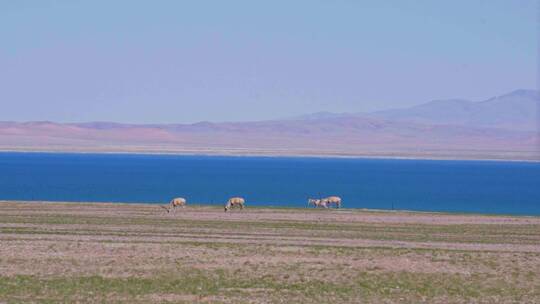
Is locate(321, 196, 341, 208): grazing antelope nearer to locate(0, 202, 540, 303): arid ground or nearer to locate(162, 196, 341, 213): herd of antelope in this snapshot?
locate(162, 196, 341, 213): herd of antelope

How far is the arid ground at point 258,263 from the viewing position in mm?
23438

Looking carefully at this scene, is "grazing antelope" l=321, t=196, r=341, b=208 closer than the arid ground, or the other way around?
the arid ground

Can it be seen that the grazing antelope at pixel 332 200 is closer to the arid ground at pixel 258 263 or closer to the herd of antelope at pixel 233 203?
the herd of antelope at pixel 233 203

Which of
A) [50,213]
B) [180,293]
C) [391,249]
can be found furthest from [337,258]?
[50,213]

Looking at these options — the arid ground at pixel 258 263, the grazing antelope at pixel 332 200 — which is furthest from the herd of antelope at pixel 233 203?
the arid ground at pixel 258 263

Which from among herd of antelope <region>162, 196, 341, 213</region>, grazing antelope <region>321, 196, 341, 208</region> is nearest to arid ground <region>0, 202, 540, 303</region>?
herd of antelope <region>162, 196, 341, 213</region>

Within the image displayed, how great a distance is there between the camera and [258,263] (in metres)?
27.6

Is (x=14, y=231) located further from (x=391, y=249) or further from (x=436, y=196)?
(x=436, y=196)

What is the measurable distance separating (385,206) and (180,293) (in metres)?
45.6

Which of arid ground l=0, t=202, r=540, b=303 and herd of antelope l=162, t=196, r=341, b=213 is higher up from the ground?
arid ground l=0, t=202, r=540, b=303

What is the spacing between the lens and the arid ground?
2344 centimetres

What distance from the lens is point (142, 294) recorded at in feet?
75.7

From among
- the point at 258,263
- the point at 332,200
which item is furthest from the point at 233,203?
the point at 258,263

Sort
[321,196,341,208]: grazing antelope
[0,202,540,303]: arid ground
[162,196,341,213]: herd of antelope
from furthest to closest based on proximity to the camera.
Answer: [321,196,341,208]: grazing antelope, [162,196,341,213]: herd of antelope, [0,202,540,303]: arid ground
